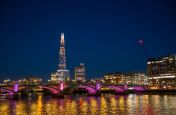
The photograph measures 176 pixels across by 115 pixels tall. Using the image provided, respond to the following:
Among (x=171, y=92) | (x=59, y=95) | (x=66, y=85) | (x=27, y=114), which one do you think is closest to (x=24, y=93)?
(x=66, y=85)

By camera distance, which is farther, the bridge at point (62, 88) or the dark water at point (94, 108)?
the bridge at point (62, 88)

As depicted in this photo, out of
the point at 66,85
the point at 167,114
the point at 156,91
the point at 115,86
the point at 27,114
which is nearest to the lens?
the point at 167,114

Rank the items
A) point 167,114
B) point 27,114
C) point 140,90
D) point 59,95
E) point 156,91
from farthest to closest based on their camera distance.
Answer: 1. point 140,90
2. point 156,91
3. point 59,95
4. point 27,114
5. point 167,114

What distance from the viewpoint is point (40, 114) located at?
5225cm

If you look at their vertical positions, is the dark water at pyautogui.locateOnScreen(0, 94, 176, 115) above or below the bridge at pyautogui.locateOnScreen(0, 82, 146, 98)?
below

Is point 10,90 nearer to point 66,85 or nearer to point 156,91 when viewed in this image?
point 66,85

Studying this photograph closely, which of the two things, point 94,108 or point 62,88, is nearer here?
point 94,108

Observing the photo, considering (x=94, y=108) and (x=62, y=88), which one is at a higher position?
(x=62, y=88)

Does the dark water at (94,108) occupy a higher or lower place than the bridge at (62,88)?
lower

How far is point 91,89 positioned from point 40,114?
11132cm

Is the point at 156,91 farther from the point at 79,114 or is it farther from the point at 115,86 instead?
the point at 79,114

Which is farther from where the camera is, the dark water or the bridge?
the bridge

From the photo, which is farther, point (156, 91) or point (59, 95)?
point (156, 91)

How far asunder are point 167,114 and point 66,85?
104231mm
